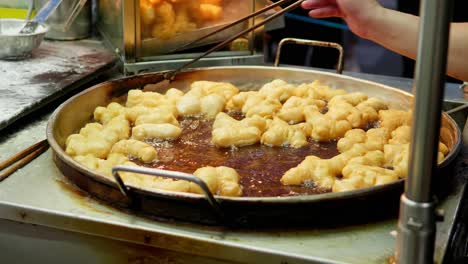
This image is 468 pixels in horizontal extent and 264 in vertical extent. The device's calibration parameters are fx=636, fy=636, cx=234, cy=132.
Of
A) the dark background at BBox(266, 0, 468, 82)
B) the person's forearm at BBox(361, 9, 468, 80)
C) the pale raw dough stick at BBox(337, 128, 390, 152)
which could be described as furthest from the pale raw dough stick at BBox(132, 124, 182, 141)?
the dark background at BBox(266, 0, 468, 82)

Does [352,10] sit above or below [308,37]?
above

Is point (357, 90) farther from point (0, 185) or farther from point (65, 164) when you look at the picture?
point (0, 185)

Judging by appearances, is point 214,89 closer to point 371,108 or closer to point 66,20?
point 371,108

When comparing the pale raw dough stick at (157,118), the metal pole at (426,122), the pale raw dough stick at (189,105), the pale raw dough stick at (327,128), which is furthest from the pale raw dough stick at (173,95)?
the metal pole at (426,122)

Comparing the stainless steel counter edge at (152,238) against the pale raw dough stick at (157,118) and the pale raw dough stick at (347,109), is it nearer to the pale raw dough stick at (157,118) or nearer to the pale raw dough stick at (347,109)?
the pale raw dough stick at (157,118)

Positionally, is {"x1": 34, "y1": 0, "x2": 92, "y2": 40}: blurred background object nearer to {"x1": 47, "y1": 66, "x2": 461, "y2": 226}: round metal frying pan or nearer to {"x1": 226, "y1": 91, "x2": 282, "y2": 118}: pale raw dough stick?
{"x1": 226, "y1": 91, "x2": 282, "y2": 118}: pale raw dough stick

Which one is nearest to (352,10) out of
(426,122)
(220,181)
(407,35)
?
(407,35)

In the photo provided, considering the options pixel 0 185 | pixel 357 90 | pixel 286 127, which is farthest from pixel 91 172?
pixel 357 90
